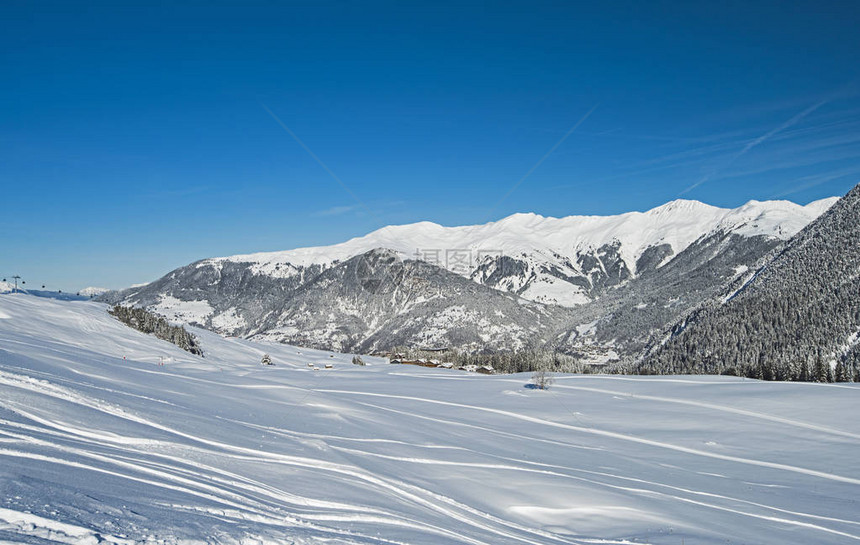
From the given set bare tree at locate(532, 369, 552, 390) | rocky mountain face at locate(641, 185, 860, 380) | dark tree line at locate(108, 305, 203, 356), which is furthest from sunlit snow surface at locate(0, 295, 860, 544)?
rocky mountain face at locate(641, 185, 860, 380)

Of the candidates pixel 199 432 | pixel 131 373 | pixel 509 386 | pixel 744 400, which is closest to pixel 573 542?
pixel 199 432

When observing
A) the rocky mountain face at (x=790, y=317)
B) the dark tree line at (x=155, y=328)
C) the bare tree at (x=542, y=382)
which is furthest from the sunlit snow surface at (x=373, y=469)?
the rocky mountain face at (x=790, y=317)

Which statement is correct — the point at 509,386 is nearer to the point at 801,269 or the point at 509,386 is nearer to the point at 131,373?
the point at 131,373

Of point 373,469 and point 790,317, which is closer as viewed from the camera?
point 373,469

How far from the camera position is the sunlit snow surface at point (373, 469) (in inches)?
309

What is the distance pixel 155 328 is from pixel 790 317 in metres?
169

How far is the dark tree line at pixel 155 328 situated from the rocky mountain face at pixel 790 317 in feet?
330

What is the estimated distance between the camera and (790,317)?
15125cm

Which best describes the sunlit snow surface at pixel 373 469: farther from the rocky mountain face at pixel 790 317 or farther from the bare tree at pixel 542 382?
the rocky mountain face at pixel 790 317

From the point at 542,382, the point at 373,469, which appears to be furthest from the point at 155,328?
the point at 373,469

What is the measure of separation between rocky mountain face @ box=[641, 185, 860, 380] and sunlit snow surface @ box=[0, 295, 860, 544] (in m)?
103

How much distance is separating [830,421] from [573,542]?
34.1m

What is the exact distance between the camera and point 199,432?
47.8 ft

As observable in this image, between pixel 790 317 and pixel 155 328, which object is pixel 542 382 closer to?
pixel 155 328
